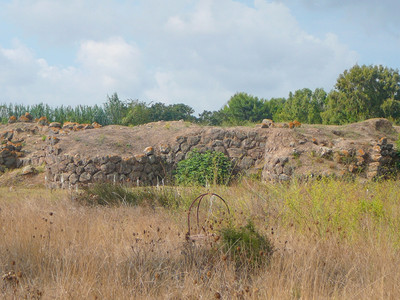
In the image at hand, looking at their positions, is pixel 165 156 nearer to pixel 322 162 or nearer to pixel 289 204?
pixel 322 162

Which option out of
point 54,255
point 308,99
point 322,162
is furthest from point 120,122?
point 54,255

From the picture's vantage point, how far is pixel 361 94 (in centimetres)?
3262

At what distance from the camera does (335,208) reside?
21.6ft

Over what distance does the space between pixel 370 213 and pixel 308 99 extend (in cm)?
3212

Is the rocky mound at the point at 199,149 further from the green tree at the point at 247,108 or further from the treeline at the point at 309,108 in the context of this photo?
the green tree at the point at 247,108

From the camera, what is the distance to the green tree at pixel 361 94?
32750mm

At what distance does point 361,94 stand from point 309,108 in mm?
4648

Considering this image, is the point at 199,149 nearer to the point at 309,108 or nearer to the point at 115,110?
the point at 115,110

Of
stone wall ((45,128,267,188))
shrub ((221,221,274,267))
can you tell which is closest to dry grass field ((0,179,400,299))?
shrub ((221,221,274,267))

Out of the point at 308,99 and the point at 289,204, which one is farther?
the point at 308,99

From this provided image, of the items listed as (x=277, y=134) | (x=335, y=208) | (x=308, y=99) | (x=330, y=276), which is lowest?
(x=330, y=276)

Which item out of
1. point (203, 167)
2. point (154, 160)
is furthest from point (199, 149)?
point (154, 160)

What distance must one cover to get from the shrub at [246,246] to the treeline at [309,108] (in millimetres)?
20662

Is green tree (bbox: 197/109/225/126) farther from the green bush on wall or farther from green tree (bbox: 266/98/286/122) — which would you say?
the green bush on wall
